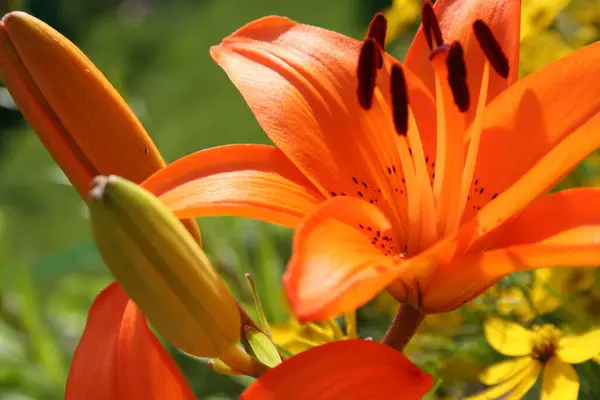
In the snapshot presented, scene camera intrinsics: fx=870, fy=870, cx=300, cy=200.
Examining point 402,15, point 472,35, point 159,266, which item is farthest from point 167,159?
point 159,266

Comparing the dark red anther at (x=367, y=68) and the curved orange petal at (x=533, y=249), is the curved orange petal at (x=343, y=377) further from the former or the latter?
the dark red anther at (x=367, y=68)

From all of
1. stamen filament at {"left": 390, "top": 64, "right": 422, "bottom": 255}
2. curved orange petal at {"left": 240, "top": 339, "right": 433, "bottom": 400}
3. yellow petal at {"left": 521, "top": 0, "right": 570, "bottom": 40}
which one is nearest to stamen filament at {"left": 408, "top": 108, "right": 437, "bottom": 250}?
stamen filament at {"left": 390, "top": 64, "right": 422, "bottom": 255}

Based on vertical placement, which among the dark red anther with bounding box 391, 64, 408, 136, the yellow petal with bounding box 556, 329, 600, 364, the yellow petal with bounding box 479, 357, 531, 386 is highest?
the dark red anther with bounding box 391, 64, 408, 136

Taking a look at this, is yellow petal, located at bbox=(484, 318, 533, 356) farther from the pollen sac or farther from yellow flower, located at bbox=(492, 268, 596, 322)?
the pollen sac

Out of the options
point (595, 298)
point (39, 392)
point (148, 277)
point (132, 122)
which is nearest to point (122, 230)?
point (148, 277)

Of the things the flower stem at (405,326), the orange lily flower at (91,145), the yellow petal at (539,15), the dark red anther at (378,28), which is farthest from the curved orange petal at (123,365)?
the yellow petal at (539,15)
